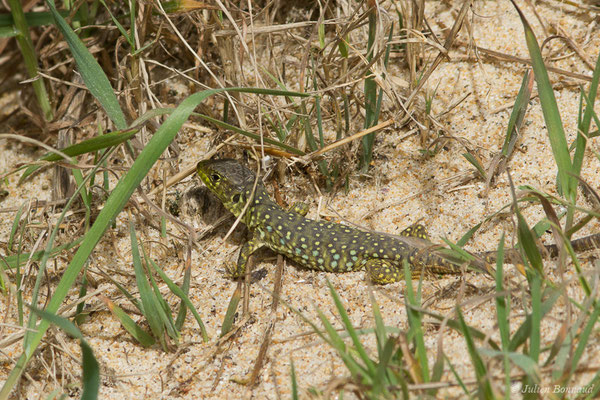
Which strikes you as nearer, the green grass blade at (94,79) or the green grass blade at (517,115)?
the green grass blade at (94,79)

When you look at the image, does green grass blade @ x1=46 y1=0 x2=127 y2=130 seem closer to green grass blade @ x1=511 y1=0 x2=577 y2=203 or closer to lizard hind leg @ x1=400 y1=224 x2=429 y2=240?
lizard hind leg @ x1=400 y1=224 x2=429 y2=240

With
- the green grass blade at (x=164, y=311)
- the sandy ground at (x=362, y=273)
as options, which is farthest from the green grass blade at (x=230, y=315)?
the green grass blade at (x=164, y=311)

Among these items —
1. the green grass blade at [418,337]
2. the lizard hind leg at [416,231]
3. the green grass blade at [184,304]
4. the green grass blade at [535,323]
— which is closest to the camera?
the green grass blade at [535,323]

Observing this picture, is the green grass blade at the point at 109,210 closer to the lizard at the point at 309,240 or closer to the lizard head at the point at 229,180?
the lizard at the point at 309,240

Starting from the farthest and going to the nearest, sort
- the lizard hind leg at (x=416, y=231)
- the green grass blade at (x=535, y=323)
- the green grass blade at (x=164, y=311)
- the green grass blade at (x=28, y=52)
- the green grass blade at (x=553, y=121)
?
the green grass blade at (x=28, y=52) < the lizard hind leg at (x=416, y=231) < the green grass blade at (x=164, y=311) < the green grass blade at (x=553, y=121) < the green grass blade at (x=535, y=323)

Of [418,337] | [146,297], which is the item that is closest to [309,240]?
[146,297]

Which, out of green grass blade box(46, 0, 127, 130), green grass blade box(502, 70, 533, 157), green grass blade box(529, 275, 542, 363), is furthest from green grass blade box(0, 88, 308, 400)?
green grass blade box(502, 70, 533, 157)

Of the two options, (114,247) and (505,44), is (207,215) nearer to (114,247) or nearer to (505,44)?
(114,247)

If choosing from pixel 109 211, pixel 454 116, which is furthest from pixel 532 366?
pixel 454 116
